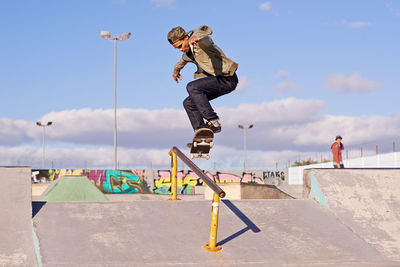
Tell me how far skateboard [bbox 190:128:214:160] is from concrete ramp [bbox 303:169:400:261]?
1567mm

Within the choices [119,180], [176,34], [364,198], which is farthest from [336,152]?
[119,180]

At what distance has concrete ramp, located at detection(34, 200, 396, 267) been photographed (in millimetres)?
4906

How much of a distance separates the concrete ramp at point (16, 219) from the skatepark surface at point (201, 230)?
0.03 feet

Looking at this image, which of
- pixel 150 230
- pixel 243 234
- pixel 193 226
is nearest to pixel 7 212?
pixel 150 230

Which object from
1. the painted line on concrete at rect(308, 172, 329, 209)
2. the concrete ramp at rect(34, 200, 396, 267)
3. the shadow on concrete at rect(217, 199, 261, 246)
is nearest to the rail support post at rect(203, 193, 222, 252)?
the concrete ramp at rect(34, 200, 396, 267)

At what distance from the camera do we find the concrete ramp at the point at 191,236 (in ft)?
16.1

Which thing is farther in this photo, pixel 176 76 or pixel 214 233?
pixel 176 76

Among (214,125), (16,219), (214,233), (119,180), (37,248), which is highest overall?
(214,125)

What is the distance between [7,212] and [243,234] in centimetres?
271

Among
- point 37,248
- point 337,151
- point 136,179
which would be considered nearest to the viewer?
point 37,248

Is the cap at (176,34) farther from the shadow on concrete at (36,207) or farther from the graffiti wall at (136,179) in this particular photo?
the graffiti wall at (136,179)

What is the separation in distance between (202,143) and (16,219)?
2.64 metres

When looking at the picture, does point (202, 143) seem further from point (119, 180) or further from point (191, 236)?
point (119, 180)

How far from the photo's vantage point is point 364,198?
6.71 meters
